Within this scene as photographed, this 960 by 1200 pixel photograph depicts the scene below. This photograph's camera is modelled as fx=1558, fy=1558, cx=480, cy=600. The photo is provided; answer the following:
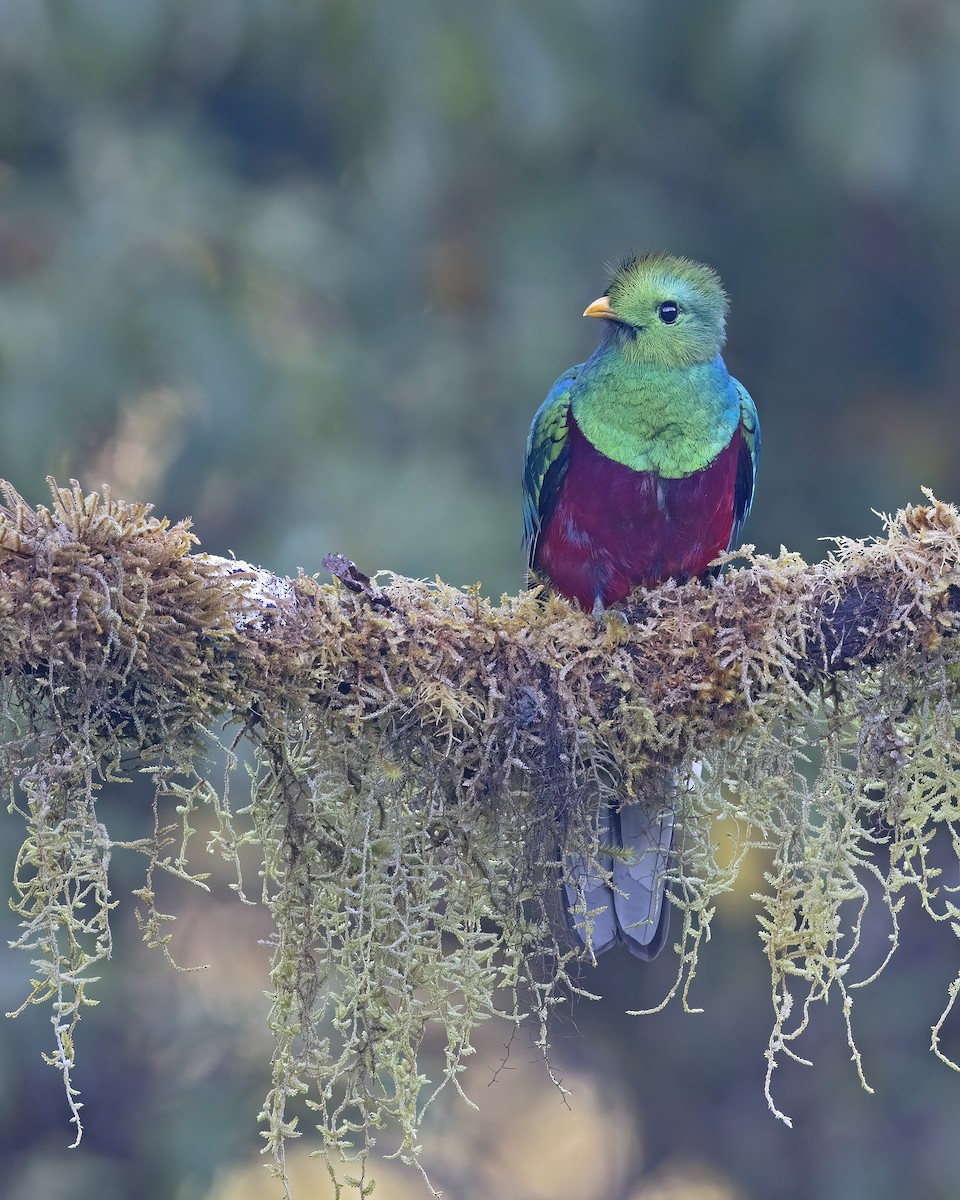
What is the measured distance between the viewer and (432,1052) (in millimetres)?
6363

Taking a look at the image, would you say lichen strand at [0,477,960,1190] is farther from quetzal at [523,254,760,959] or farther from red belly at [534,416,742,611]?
red belly at [534,416,742,611]

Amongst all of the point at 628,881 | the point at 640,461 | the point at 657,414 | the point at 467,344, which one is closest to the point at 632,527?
the point at 640,461

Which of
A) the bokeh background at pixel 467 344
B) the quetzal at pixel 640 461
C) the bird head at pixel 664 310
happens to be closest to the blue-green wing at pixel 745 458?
the quetzal at pixel 640 461

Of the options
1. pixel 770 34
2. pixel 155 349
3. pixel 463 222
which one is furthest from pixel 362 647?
pixel 463 222

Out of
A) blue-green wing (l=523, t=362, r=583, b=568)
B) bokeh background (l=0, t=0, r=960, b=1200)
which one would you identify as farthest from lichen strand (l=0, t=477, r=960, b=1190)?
bokeh background (l=0, t=0, r=960, b=1200)

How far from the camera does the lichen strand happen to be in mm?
2604

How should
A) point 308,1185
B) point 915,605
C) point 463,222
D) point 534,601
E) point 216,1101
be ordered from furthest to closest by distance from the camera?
point 463,222
point 216,1101
point 308,1185
point 534,601
point 915,605

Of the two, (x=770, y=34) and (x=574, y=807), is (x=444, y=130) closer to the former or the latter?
(x=770, y=34)

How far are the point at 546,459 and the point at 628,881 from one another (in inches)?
42.1

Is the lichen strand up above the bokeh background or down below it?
below

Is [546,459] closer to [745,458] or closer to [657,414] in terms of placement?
[657,414]

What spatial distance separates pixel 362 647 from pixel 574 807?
0.49m

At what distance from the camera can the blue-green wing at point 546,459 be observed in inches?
143

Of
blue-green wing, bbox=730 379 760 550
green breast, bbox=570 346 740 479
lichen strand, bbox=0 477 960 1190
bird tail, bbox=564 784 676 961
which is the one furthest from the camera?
blue-green wing, bbox=730 379 760 550
